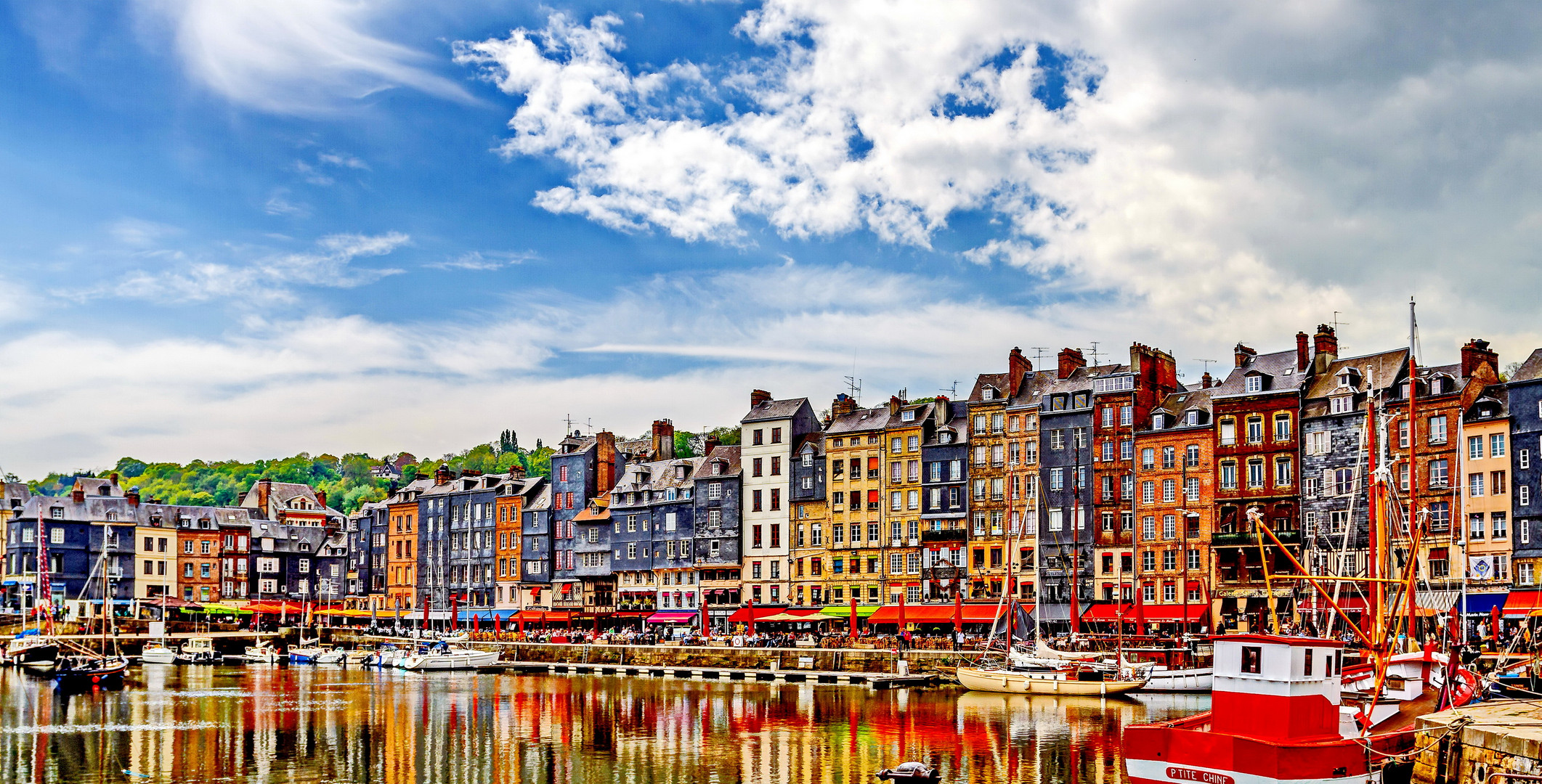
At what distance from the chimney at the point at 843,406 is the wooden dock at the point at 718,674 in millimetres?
22722

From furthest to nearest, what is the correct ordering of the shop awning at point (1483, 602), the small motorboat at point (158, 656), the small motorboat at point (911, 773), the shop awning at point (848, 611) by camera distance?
the small motorboat at point (158, 656)
the shop awning at point (848, 611)
the shop awning at point (1483, 602)
the small motorboat at point (911, 773)

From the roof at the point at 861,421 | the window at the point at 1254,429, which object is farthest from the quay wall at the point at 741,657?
the window at the point at 1254,429

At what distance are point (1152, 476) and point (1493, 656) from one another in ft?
91.5

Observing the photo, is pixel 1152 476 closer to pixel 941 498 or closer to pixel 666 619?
pixel 941 498

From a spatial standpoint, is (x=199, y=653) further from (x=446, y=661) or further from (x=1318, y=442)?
(x=1318, y=442)

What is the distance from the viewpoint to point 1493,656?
189 feet

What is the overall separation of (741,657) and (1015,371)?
80.6ft

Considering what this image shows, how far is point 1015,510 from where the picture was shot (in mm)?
89062

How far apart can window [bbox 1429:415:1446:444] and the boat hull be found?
22005mm

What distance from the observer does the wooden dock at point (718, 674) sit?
7269 cm

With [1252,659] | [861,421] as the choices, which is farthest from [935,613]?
[1252,659]

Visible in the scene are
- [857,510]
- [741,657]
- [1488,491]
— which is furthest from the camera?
[857,510]

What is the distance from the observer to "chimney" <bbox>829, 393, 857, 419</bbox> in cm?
10069

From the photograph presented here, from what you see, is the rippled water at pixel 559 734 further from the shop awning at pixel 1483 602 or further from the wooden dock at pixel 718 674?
the shop awning at pixel 1483 602
